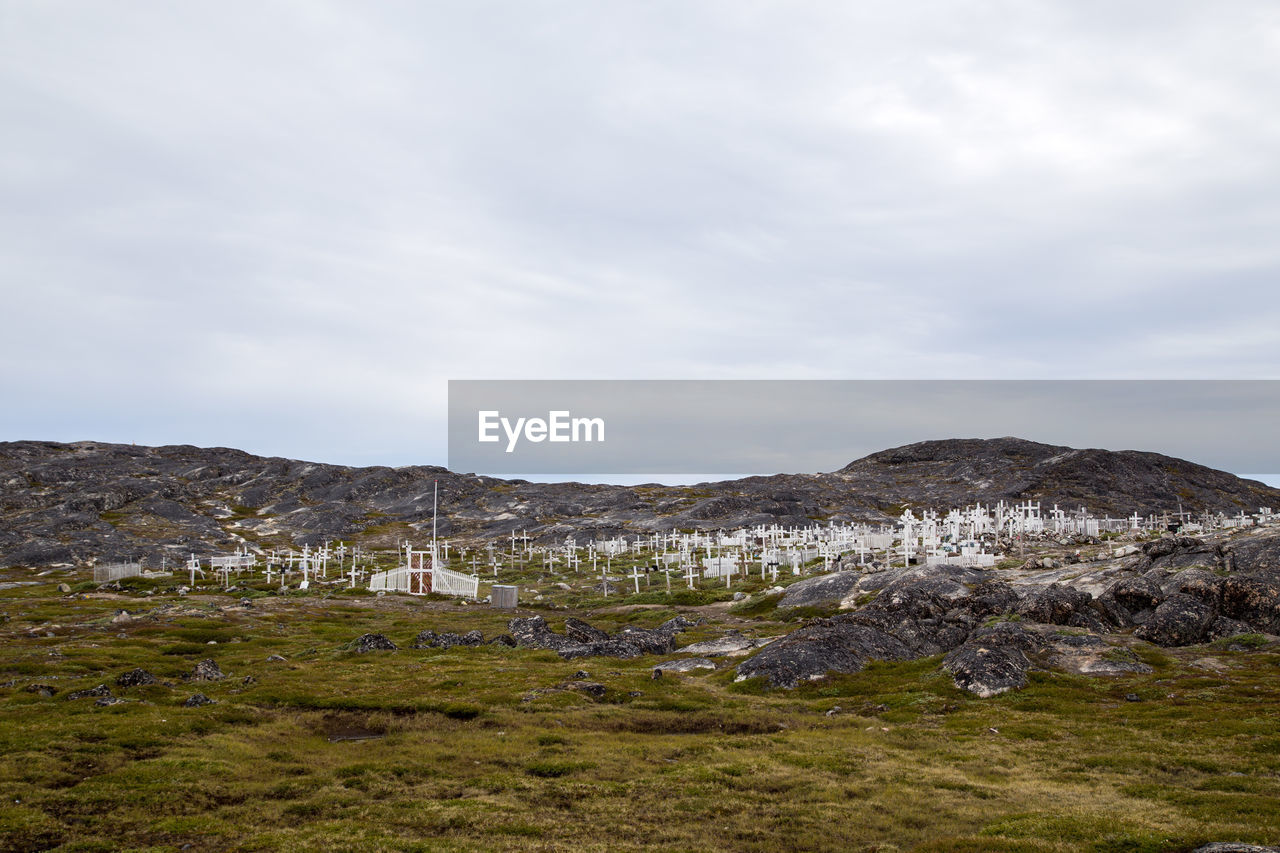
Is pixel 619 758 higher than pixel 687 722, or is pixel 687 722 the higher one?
pixel 619 758

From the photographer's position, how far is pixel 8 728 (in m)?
25.3

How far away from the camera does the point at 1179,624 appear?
41.2m

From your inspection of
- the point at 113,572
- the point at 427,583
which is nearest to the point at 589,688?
the point at 427,583

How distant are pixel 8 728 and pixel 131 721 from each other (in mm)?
3473

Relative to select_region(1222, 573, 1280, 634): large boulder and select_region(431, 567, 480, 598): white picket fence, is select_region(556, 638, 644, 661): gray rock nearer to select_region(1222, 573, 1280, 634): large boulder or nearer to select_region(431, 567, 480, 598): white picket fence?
select_region(1222, 573, 1280, 634): large boulder

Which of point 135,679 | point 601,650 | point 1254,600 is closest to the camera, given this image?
point 135,679

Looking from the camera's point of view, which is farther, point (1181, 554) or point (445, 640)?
point (1181, 554)

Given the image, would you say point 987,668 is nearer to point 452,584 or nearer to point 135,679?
point 135,679

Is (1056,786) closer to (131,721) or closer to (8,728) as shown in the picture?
(131,721)

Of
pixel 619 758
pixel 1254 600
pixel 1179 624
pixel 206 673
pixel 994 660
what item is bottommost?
pixel 619 758

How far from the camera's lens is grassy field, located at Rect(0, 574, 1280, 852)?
18562 millimetres

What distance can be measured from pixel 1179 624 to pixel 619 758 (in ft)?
112

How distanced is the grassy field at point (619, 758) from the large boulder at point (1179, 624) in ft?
7.31

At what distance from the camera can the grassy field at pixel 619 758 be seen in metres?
18.6
